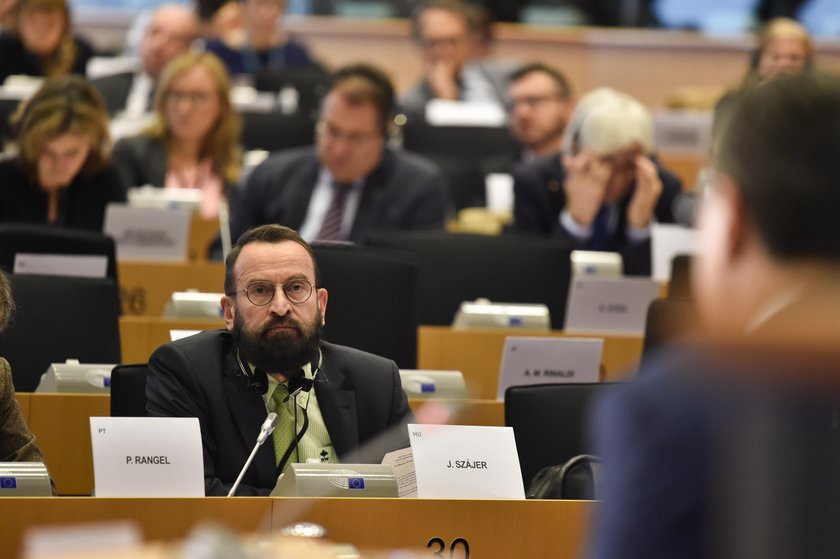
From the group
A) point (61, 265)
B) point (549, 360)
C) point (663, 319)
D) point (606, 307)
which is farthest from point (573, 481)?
point (61, 265)

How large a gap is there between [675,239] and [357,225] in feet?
4.04

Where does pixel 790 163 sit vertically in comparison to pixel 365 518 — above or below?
above

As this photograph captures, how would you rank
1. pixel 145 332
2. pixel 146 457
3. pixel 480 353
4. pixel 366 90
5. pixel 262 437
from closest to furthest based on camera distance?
pixel 146 457, pixel 262 437, pixel 145 332, pixel 480 353, pixel 366 90

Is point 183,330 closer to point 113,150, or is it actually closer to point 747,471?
point 113,150

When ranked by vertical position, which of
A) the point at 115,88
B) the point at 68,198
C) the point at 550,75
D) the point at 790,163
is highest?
the point at 790,163

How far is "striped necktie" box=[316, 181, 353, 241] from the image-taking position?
5801 millimetres

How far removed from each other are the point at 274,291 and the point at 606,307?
144cm

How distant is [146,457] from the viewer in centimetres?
285

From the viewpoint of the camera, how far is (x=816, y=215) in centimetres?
109

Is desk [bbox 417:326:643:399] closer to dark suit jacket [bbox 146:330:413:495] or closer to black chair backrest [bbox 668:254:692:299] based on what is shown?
black chair backrest [bbox 668:254:692:299]

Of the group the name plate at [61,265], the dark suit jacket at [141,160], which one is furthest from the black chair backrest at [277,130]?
the name plate at [61,265]

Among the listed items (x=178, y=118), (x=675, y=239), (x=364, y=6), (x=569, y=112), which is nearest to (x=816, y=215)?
(x=675, y=239)

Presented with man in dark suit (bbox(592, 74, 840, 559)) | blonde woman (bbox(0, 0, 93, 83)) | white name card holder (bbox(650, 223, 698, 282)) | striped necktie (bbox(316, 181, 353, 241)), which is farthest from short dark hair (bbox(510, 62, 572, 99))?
man in dark suit (bbox(592, 74, 840, 559))

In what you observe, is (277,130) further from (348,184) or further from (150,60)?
(348,184)
